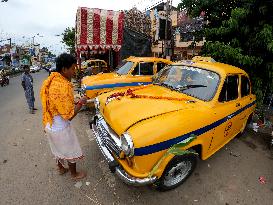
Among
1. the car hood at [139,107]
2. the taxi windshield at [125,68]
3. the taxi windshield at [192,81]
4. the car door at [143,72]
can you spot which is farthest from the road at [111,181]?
the taxi windshield at [125,68]

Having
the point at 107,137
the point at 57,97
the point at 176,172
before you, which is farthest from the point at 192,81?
the point at 57,97

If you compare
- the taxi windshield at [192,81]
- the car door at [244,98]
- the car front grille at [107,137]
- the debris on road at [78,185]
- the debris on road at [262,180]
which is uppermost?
the taxi windshield at [192,81]

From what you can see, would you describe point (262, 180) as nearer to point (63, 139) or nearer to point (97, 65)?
point (63, 139)

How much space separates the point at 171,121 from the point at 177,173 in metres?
0.98

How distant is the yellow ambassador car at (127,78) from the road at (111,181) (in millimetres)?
1874

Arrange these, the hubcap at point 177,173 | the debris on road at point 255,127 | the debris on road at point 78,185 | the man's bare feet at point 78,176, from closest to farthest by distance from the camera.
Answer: the hubcap at point 177,173 < the debris on road at point 78,185 < the man's bare feet at point 78,176 < the debris on road at point 255,127

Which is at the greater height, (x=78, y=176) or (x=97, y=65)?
(x=97, y=65)

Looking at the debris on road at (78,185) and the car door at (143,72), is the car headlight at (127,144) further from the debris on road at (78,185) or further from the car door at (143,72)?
the car door at (143,72)

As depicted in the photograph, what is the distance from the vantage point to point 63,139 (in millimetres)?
3447

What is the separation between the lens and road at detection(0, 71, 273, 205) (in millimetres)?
3508

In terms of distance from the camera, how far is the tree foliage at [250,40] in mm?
6562

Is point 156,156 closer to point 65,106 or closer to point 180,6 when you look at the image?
point 65,106

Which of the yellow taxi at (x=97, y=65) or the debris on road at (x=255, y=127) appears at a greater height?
the yellow taxi at (x=97, y=65)

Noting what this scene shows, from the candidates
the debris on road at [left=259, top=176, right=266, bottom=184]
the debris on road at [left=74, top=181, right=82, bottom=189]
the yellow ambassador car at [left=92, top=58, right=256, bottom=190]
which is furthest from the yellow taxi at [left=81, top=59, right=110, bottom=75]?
the debris on road at [left=259, top=176, right=266, bottom=184]
